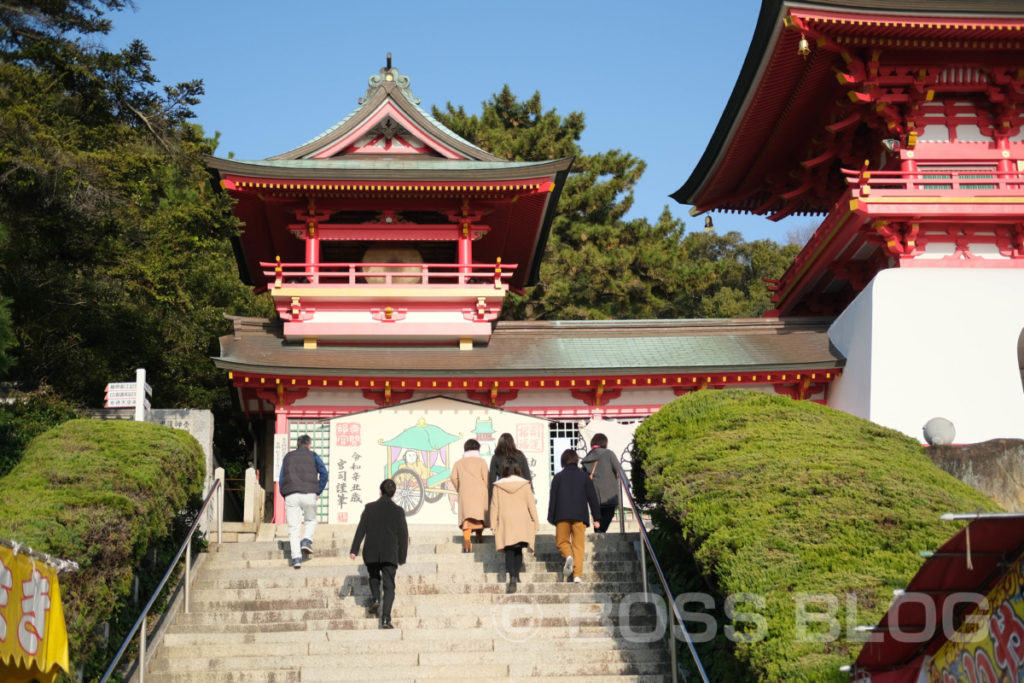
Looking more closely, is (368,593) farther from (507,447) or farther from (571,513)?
(507,447)

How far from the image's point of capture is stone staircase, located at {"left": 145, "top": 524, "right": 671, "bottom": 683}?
10.1 m

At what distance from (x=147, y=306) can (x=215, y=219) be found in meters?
1.96

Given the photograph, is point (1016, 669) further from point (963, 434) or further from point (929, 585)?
point (963, 434)

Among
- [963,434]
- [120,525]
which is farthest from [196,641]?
[963,434]

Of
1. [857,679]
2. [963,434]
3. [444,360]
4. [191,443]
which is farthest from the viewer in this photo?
[444,360]

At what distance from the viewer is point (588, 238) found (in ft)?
111

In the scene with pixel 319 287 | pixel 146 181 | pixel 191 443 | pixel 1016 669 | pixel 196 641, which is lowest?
pixel 196 641

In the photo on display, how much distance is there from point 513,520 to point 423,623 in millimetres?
1437

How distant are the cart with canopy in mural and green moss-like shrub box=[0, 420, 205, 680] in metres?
5.03

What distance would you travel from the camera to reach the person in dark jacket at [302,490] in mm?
13000

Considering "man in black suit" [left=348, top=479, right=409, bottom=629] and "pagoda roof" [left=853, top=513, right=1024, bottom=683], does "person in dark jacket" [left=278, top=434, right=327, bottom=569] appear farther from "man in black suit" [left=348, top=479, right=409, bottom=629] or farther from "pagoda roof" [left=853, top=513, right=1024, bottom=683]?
"pagoda roof" [left=853, top=513, right=1024, bottom=683]

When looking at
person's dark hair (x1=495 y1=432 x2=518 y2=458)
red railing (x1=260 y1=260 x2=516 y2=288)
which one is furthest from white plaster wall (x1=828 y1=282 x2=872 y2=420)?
person's dark hair (x1=495 y1=432 x2=518 y2=458)

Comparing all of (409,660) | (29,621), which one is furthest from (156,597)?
(29,621)

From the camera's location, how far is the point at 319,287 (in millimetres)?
20203
